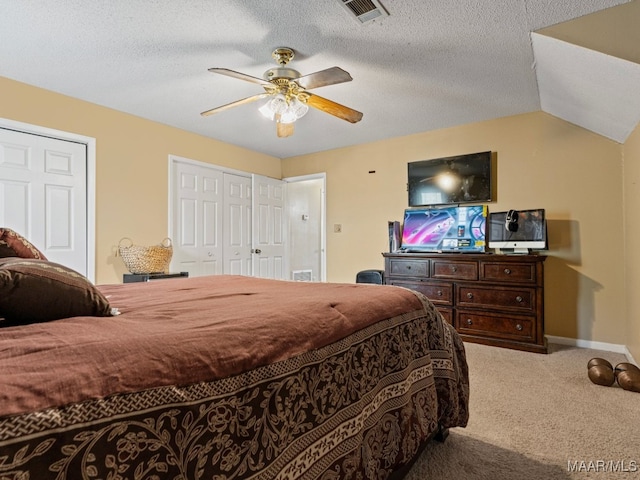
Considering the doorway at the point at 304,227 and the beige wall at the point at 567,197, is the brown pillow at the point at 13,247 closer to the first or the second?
the beige wall at the point at 567,197

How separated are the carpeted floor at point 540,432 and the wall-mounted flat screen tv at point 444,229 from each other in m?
1.49

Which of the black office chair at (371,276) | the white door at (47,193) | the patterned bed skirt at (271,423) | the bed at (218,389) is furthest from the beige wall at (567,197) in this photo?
the white door at (47,193)

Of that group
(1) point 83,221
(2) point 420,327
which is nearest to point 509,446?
(2) point 420,327

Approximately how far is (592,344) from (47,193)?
17.5 ft

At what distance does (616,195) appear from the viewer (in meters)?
3.31

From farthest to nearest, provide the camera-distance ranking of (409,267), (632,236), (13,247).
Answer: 1. (409,267)
2. (632,236)
3. (13,247)

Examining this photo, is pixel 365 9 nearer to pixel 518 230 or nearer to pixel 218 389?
pixel 218 389

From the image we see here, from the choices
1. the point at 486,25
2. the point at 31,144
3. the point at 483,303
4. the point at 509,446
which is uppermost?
the point at 486,25

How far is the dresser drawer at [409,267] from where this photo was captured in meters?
3.90

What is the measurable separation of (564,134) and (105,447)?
14.3 ft

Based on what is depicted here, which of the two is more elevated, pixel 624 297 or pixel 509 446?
pixel 624 297

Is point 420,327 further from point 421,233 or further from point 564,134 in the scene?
point 564,134

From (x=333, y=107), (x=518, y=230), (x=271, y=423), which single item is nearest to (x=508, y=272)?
(x=518, y=230)

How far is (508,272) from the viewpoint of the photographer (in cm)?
342
